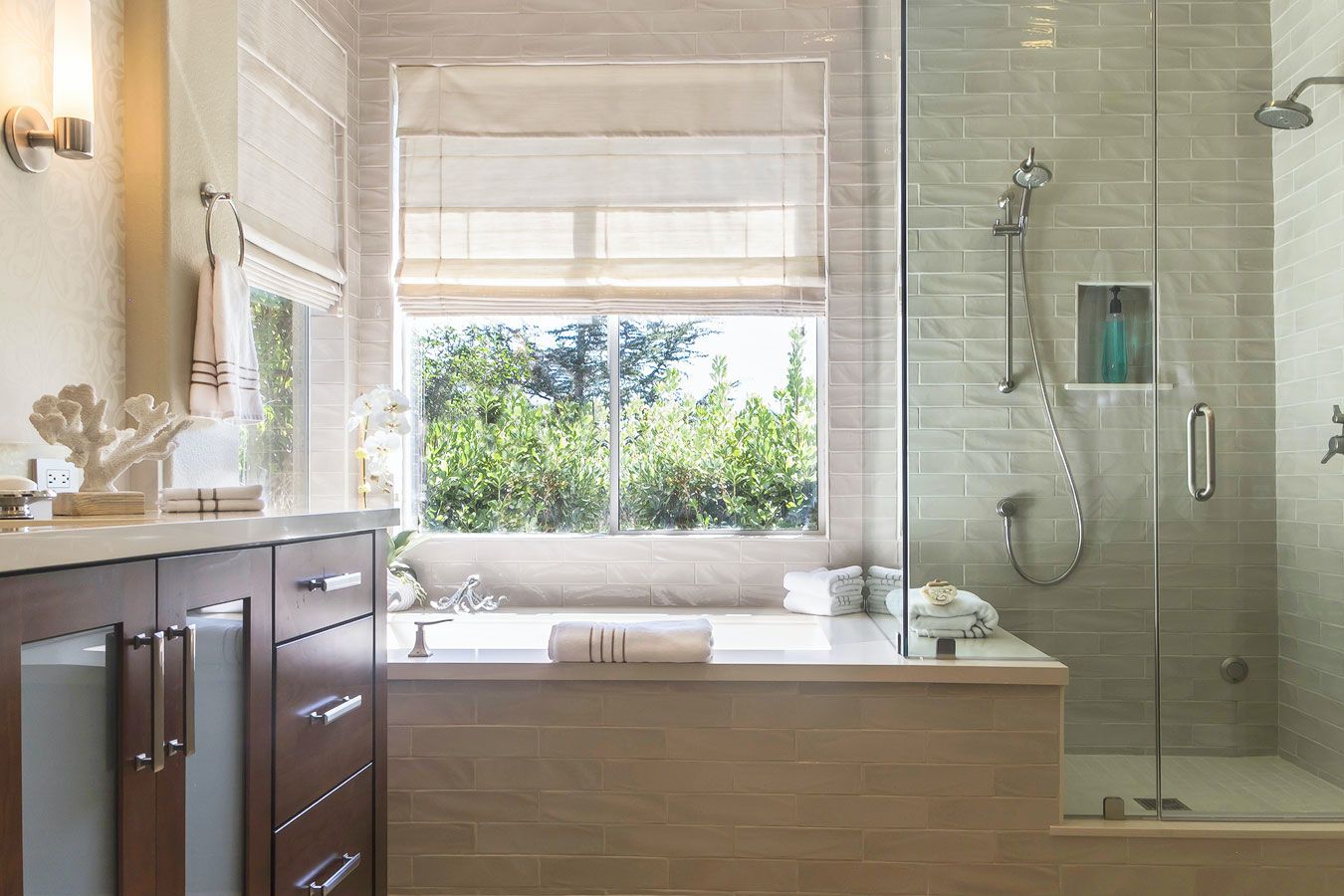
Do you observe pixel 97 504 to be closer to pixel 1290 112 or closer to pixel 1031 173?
pixel 1031 173

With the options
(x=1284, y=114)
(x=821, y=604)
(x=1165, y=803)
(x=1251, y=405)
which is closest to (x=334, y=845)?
(x=821, y=604)

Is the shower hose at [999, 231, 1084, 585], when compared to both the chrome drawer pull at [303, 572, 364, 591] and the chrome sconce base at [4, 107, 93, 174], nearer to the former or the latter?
→ the chrome drawer pull at [303, 572, 364, 591]

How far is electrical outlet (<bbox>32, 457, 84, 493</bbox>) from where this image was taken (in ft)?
5.73

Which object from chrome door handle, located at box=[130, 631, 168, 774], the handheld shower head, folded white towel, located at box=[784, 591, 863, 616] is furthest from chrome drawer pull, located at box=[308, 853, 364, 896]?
the handheld shower head

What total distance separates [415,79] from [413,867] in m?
2.65

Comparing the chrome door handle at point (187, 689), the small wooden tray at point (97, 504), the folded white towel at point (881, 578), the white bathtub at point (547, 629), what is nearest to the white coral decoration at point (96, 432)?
the small wooden tray at point (97, 504)

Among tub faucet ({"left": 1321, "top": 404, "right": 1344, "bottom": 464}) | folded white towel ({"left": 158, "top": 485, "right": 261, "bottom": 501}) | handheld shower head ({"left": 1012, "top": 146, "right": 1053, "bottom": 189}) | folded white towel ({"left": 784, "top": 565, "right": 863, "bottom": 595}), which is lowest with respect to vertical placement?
folded white towel ({"left": 784, "top": 565, "right": 863, "bottom": 595})

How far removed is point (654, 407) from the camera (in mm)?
3457

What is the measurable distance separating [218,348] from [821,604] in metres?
1.97

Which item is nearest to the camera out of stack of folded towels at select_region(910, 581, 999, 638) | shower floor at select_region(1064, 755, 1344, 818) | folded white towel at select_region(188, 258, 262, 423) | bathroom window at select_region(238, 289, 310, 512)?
folded white towel at select_region(188, 258, 262, 423)

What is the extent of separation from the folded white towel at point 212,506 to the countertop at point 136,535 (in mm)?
25

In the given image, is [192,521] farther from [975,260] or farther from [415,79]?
[415,79]

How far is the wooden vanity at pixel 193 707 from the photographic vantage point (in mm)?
1001

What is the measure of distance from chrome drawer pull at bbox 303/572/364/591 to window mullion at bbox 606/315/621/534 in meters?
1.69
